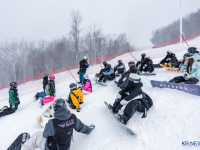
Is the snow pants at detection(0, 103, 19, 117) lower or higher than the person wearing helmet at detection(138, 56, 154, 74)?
lower

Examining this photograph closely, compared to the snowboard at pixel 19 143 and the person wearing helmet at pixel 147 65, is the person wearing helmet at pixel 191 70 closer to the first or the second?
the person wearing helmet at pixel 147 65

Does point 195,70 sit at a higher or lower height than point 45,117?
higher

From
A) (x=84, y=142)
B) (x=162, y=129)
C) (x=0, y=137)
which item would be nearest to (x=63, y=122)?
(x=84, y=142)

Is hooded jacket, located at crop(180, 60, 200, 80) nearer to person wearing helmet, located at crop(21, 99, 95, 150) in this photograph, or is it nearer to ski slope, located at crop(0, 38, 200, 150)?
ski slope, located at crop(0, 38, 200, 150)

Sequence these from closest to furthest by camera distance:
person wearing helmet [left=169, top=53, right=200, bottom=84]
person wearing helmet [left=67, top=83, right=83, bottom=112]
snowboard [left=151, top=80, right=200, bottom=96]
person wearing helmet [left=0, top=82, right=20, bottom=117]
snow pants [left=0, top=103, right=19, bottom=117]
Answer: snowboard [left=151, top=80, right=200, bottom=96]
person wearing helmet [left=169, top=53, right=200, bottom=84]
person wearing helmet [left=67, top=83, right=83, bottom=112]
snow pants [left=0, top=103, right=19, bottom=117]
person wearing helmet [left=0, top=82, right=20, bottom=117]

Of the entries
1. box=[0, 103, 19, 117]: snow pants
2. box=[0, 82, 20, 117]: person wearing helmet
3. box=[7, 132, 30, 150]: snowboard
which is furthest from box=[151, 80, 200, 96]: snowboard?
box=[0, 103, 19, 117]: snow pants

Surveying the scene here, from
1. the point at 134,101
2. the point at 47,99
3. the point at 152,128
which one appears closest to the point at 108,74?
the point at 47,99

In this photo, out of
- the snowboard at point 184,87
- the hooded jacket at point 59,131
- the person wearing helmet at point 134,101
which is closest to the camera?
the hooded jacket at point 59,131

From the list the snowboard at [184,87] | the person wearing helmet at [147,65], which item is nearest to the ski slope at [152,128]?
the snowboard at [184,87]

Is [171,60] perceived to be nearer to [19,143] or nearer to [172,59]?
[172,59]

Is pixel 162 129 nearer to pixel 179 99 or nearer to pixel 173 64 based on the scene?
pixel 179 99

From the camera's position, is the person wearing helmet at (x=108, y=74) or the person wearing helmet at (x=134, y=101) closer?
the person wearing helmet at (x=134, y=101)

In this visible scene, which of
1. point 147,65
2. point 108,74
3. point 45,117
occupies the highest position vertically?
point 147,65

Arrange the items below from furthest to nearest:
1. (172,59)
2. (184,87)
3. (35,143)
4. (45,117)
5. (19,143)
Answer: (172,59), (45,117), (184,87), (19,143), (35,143)
